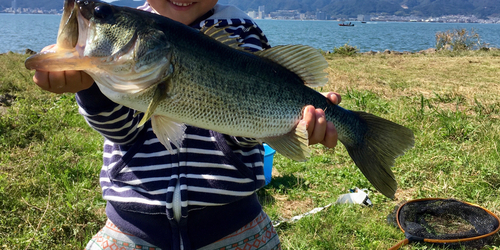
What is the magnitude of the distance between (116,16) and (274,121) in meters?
0.90

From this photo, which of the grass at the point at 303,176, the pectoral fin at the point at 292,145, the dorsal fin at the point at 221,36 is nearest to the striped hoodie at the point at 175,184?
the pectoral fin at the point at 292,145

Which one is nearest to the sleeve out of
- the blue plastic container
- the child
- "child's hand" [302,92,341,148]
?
the child

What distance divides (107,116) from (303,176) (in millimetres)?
3428

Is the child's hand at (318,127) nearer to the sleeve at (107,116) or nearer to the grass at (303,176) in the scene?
the sleeve at (107,116)

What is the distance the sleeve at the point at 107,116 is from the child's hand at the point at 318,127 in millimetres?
889

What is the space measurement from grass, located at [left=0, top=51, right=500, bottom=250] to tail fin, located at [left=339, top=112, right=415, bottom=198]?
1.34 m

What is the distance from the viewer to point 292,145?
1.94 meters

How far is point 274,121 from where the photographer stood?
1891 millimetres

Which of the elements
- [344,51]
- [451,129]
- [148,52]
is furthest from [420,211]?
[344,51]

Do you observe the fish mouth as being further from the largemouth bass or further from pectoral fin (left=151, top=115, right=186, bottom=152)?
pectoral fin (left=151, top=115, right=186, bottom=152)

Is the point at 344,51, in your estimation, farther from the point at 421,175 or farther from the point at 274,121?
the point at 274,121

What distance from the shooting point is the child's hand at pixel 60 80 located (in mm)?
1470

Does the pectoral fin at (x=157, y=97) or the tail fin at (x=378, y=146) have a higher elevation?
the pectoral fin at (x=157, y=97)

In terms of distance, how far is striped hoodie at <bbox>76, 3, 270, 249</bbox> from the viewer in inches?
75.8
